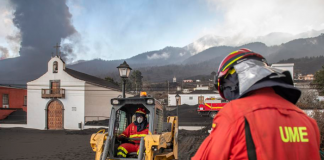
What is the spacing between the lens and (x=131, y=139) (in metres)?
7.56

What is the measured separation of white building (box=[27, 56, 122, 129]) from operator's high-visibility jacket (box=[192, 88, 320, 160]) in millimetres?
33172

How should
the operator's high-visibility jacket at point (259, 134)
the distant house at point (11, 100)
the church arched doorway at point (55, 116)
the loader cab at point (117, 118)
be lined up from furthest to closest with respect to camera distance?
the distant house at point (11, 100) → the church arched doorway at point (55, 116) → the loader cab at point (117, 118) → the operator's high-visibility jacket at point (259, 134)

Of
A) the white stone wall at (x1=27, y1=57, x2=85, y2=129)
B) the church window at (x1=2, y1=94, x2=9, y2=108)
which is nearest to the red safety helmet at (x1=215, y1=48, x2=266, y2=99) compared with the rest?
the white stone wall at (x1=27, y1=57, x2=85, y2=129)

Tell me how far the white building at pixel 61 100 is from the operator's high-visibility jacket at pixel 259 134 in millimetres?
33172

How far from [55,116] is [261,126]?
3638cm

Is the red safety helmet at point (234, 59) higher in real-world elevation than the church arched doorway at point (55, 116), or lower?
higher

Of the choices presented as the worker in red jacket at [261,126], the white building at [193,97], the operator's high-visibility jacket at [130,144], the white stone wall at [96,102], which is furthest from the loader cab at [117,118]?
the white building at [193,97]

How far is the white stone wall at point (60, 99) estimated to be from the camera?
1321 inches

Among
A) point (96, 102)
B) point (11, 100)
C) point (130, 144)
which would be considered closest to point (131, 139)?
point (130, 144)

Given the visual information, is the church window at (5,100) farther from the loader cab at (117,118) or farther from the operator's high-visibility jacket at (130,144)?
the operator's high-visibility jacket at (130,144)

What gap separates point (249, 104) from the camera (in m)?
1.43

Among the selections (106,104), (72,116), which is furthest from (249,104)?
(106,104)

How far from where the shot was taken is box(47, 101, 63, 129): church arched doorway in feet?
113

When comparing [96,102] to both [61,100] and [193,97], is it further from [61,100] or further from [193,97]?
[193,97]
